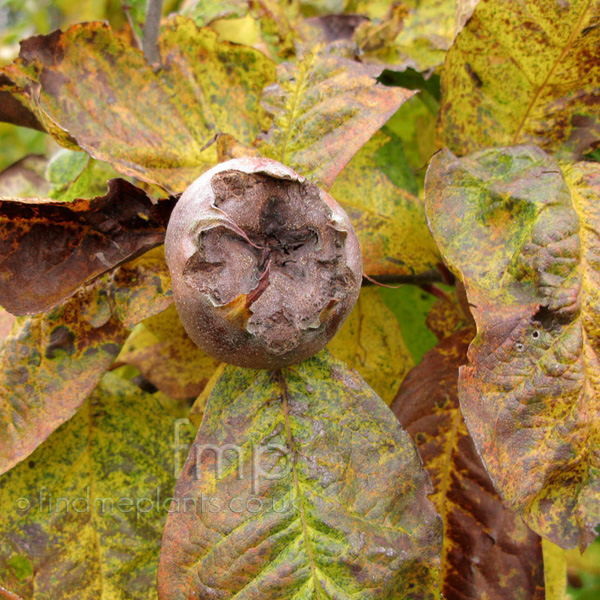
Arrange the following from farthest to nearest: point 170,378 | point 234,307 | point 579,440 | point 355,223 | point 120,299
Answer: point 170,378 → point 355,223 → point 120,299 → point 579,440 → point 234,307

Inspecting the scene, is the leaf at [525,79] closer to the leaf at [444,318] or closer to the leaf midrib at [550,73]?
the leaf midrib at [550,73]

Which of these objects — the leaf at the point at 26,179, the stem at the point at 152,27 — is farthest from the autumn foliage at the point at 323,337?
the leaf at the point at 26,179

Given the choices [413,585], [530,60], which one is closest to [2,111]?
[530,60]

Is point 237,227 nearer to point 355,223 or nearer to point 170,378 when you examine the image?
point 355,223

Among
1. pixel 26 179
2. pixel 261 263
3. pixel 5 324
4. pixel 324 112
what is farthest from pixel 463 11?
pixel 26 179

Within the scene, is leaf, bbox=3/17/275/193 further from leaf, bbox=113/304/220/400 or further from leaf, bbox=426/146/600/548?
leaf, bbox=426/146/600/548

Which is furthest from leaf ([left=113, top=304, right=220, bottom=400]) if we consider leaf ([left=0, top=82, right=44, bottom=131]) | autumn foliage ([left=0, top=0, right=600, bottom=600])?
leaf ([left=0, top=82, right=44, bottom=131])

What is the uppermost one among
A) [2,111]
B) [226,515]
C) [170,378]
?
[2,111]

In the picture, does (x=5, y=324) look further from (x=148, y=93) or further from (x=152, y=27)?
(x=152, y=27)
